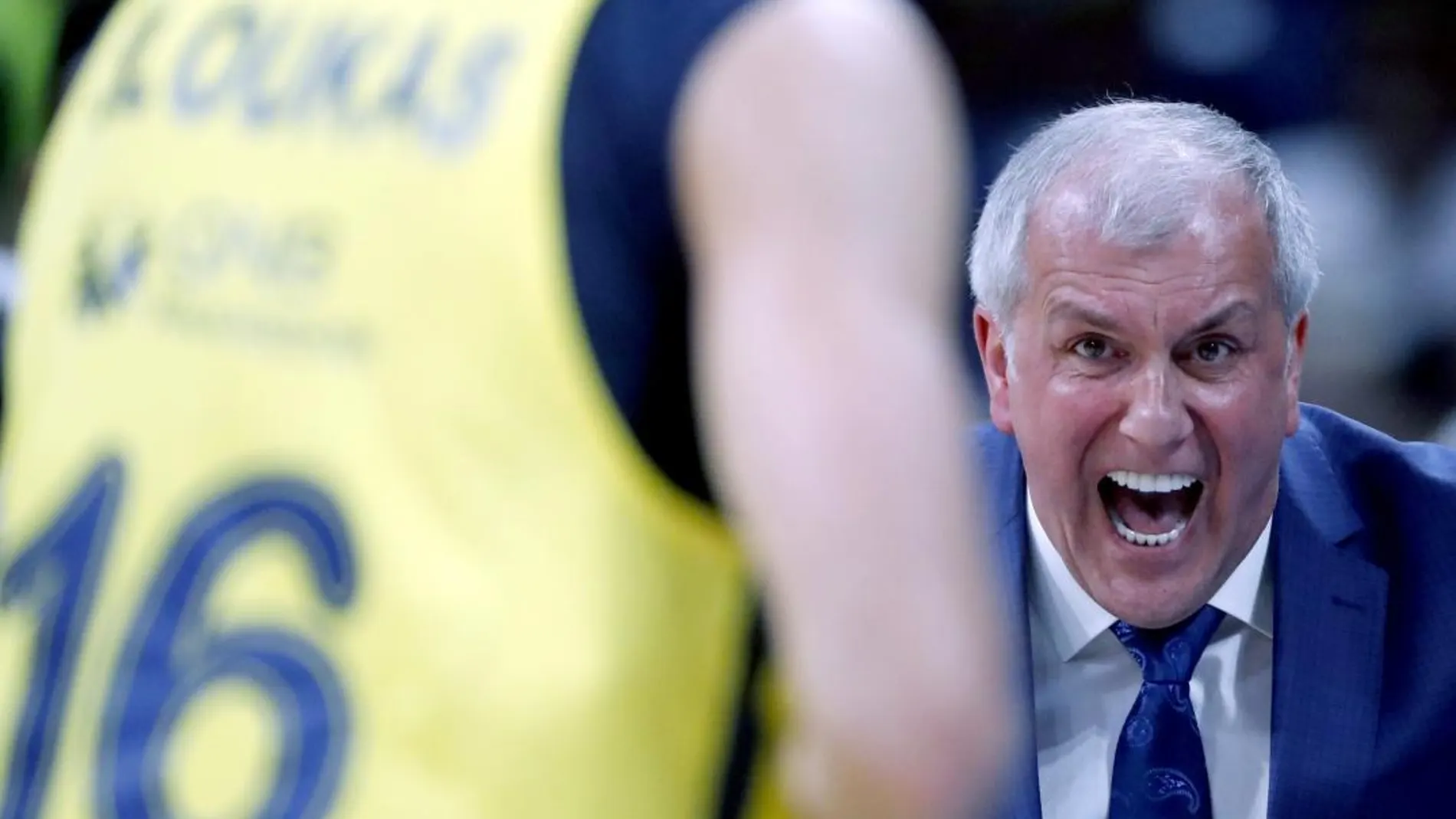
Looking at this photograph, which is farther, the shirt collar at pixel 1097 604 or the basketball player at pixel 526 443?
the shirt collar at pixel 1097 604

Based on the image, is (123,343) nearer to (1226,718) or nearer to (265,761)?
(265,761)

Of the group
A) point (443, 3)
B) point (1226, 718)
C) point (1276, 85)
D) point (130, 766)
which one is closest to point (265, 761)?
point (130, 766)

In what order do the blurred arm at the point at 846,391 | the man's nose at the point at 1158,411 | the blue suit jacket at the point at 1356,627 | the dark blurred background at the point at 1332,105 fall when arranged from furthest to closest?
1. the dark blurred background at the point at 1332,105
2. the man's nose at the point at 1158,411
3. the blue suit jacket at the point at 1356,627
4. the blurred arm at the point at 846,391

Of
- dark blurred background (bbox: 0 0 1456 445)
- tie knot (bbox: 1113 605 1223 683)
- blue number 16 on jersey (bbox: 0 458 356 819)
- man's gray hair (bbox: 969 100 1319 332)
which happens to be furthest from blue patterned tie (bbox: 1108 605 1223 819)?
dark blurred background (bbox: 0 0 1456 445)

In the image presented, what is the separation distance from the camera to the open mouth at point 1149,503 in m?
1.65

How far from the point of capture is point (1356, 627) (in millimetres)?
1556

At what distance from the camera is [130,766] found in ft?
2.64

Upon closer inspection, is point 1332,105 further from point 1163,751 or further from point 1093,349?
point 1163,751

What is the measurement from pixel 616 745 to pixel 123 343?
30 centimetres

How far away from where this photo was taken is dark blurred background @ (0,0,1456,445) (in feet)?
12.0

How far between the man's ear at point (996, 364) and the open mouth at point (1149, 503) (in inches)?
4.3

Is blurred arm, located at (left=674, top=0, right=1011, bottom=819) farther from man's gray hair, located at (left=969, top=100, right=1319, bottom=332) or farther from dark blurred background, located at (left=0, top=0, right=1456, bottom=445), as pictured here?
dark blurred background, located at (left=0, top=0, right=1456, bottom=445)

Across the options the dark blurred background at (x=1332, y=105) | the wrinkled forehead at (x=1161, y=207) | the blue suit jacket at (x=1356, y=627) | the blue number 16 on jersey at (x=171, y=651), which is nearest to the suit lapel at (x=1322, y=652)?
the blue suit jacket at (x=1356, y=627)

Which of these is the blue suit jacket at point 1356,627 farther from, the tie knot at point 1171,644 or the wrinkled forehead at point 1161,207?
the wrinkled forehead at point 1161,207
